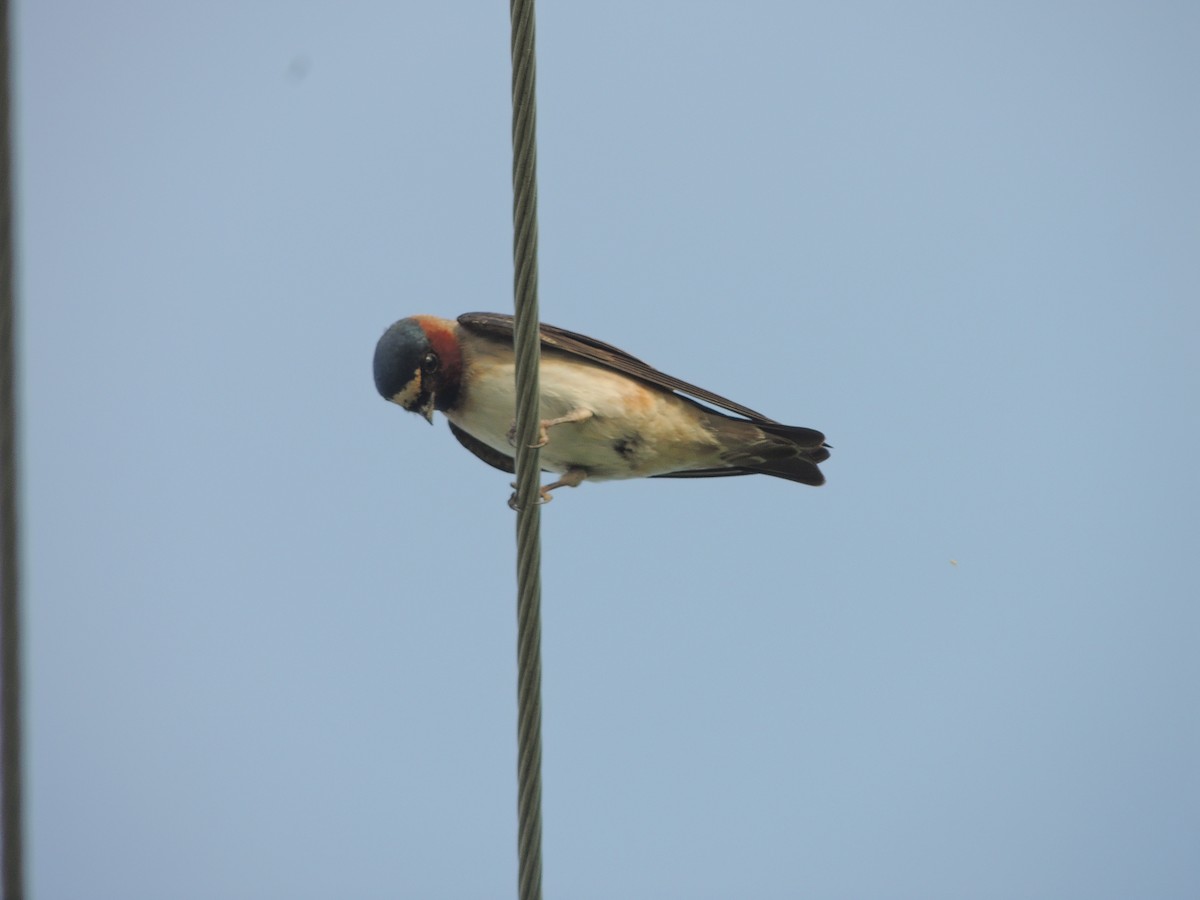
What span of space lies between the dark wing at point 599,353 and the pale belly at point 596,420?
0.21ft

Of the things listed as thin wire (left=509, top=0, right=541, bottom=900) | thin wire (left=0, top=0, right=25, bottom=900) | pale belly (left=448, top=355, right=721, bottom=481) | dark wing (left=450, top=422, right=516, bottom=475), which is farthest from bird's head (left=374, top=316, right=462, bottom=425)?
thin wire (left=0, top=0, right=25, bottom=900)

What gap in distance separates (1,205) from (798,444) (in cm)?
627

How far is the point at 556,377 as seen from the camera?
25.2ft

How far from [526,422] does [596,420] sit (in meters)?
2.51

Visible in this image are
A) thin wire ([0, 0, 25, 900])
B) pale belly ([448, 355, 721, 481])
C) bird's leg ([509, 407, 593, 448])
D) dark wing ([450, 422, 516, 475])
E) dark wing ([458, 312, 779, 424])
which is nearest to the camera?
thin wire ([0, 0, 25, 900])

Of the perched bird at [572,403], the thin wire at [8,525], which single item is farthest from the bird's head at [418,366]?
the thin wire at [8,525]

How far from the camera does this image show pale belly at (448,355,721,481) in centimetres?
763

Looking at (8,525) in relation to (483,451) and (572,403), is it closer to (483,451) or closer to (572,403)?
(572,403)

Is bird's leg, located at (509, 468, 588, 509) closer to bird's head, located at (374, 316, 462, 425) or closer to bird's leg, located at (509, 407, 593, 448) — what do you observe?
bird's leg, located at (509, 407, 593, 448)

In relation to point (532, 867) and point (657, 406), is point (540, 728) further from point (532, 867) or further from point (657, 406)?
point (657, 406)

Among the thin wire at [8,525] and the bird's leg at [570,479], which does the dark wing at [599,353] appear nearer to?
the bird's leg at [570,479]

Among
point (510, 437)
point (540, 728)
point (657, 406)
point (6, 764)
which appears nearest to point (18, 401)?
point (6, 764)

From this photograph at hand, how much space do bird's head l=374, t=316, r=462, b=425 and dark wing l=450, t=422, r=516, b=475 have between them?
1.53 ft

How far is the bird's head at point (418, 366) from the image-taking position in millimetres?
7711
